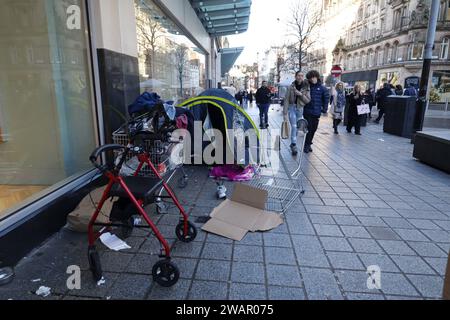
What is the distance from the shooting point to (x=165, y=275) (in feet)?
7.89

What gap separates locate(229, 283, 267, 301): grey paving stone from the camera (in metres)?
2.33

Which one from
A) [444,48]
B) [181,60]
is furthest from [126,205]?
[444,48]

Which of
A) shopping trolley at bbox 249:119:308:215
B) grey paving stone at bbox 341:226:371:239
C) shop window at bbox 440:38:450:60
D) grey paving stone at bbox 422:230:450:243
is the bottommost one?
grey paving stone at bbox 422:230:450:243

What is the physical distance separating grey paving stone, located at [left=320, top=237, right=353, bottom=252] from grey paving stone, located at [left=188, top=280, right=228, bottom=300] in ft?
4.06

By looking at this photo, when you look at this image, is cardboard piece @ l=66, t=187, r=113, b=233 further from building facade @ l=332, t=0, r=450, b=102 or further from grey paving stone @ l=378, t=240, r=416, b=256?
building facade @ l=332, t=0, r=450, b=102

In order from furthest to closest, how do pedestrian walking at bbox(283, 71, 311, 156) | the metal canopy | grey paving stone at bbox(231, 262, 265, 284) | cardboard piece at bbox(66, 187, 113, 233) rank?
the metal canopy < pedestrian walking at bbox(283, 71, 311, 156) < cardboard piece at bbox(66, 187, 113, 233) < grey paving stone at bbox(231, 262, 265, 284)

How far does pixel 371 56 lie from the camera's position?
45281mm

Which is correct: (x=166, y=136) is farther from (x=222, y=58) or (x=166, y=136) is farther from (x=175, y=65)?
(x=222, y=58)

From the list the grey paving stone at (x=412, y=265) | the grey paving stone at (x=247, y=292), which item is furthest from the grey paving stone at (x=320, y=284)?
the grey paving stone at (x=412, y=265)

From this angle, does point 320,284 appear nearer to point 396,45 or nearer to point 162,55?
point 162,55

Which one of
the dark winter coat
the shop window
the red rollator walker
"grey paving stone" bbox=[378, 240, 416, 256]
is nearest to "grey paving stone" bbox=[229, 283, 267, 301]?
the red rollator walker

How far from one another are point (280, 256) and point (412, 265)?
1.21m

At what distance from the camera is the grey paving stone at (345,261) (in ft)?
8.97

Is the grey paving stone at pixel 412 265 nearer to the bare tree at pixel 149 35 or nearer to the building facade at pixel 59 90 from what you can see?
the building facade at pixel 59 90
